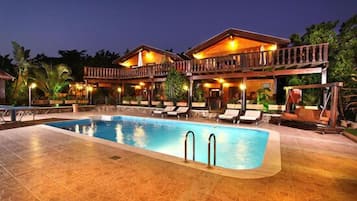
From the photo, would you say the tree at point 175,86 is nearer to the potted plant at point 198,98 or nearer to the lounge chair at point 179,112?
the potted plant at point 198,98

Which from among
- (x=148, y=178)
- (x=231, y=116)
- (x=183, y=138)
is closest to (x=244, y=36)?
(x=231, y=116)

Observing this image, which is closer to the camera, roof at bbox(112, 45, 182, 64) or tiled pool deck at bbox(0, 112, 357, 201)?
tiled pool deck at bbox(0, 112, 357, 201)

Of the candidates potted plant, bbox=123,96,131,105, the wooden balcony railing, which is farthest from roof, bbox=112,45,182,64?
potted plant, bbox=123,96,131,105

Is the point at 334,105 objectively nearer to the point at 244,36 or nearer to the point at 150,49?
the point at 244,36

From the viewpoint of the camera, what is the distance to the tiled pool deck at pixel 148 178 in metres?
2.90

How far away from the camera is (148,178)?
345 cm

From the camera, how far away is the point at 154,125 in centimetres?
1166

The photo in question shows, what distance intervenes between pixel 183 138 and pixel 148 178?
211 inches

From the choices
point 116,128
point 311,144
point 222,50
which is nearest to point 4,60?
point 116,128

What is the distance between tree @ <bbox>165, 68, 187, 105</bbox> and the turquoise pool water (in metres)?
3.38

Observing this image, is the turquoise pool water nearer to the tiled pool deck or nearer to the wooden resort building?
the tiled pool deck

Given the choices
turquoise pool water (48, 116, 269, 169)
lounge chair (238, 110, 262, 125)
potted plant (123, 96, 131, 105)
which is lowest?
turquoise pool water (48, 116, 269, 169)

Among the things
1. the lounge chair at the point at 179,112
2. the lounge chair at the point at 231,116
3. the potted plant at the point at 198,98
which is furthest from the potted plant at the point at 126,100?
the lounge chair at the point at 231,116

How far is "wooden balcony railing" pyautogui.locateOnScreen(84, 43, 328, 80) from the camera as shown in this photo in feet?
33.6
